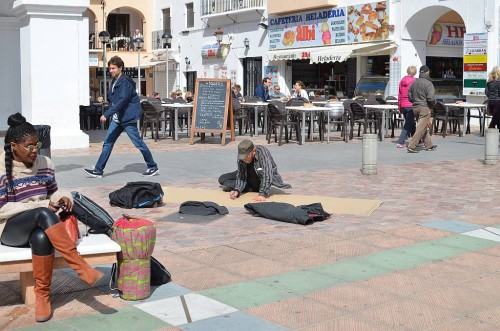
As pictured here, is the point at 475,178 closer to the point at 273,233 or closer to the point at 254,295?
the point at 273,233

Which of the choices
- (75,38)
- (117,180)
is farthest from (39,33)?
(117,180)

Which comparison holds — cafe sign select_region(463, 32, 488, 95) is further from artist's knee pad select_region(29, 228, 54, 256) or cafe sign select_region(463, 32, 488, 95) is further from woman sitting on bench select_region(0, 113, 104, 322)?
artist's knee pad select_region(29, 228, 54, 256)

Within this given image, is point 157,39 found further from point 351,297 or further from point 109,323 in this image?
point 109,323

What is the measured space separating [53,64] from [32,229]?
1102 centimetres

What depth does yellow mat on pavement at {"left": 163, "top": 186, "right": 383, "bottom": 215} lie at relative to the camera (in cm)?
862

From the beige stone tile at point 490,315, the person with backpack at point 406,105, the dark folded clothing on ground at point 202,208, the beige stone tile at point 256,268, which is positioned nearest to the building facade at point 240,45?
the person with backpack at point 406,105

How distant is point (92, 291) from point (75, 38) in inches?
420

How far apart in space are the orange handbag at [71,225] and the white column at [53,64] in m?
10.5

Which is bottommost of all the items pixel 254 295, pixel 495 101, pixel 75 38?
pixel 254 295

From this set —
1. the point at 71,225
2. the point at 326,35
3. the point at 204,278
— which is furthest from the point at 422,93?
the point at 326,35

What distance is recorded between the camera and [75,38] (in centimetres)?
1527

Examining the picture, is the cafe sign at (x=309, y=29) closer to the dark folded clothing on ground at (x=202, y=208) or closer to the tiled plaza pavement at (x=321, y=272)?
the tiled plaza pavement at (x=321, y=272)

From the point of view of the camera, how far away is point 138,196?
8.69 meters

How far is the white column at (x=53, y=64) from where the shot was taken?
49.3 feet
